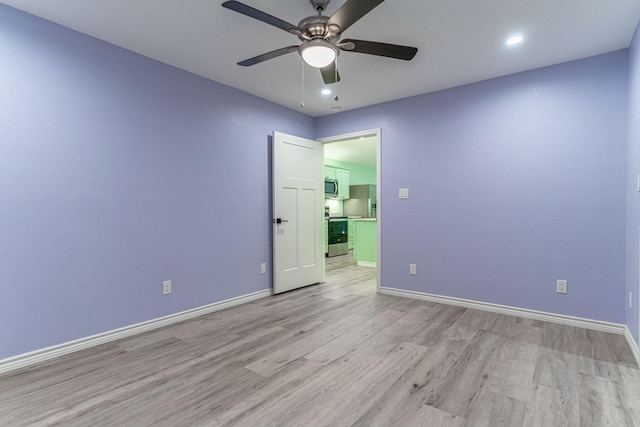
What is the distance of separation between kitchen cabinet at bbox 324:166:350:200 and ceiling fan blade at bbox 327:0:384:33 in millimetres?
A: 5675

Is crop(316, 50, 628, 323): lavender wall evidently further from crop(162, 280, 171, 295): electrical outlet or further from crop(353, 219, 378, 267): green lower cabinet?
crop(162, 280, 171, 295): electrical outlet

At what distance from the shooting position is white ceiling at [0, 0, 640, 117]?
2.12 meters

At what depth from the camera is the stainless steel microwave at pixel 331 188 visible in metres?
7.28

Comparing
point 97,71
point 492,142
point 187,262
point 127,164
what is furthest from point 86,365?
point 492,142

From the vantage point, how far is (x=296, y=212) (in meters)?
4.25

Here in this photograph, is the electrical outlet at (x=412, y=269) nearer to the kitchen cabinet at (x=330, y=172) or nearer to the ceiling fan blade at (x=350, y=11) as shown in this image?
the ceiling fan blade at (x=350, y=11)

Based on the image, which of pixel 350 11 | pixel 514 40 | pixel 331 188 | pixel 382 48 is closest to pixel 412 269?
pixel 514 40

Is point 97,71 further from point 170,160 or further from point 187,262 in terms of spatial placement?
point 187,262

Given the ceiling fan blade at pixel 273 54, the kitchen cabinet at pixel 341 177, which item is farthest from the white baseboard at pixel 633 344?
the kitchen cabinet at pixel 341 177

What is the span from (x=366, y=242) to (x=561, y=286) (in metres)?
3.33

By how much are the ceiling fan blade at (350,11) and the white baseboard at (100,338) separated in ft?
9.22

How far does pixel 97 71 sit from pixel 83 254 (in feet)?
4.80

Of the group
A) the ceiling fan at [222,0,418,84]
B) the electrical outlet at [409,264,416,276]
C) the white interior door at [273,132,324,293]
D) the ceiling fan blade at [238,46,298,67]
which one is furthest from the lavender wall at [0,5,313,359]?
the electrical outlet at [409,264,416,276]

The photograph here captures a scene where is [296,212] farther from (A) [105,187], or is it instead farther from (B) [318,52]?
(B) [318,52]
